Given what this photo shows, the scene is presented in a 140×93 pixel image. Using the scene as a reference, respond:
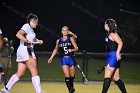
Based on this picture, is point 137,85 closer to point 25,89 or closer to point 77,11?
point 25,89

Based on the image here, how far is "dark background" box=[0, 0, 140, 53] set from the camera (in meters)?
34.7

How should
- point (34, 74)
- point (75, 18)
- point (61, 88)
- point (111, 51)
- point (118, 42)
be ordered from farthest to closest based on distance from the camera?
point (75, 18), point (61, 88), point (34, 74), point (111, 51), point (118, 42)

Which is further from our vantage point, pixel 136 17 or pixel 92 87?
pixel 136 17

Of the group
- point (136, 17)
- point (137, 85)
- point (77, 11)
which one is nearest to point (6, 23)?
point (77, 11)

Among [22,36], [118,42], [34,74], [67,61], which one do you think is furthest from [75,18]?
[118,42]

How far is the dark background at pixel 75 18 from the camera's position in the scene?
114ft

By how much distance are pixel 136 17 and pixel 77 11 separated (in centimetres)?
474

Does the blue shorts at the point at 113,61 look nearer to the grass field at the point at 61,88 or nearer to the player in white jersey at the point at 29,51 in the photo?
the player in white jersey at the point at 29,51

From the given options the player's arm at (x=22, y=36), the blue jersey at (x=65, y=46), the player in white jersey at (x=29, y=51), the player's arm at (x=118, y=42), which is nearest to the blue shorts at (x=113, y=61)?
the player's arm at (x=118, y=42)

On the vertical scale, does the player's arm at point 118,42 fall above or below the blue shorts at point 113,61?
above

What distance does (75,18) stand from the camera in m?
36.6

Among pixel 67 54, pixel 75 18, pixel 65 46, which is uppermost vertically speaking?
pixel 65 46

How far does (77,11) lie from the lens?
36594 millimetres

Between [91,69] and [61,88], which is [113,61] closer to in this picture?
[61,88]
